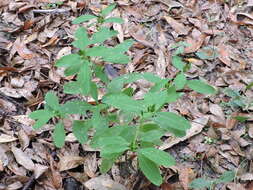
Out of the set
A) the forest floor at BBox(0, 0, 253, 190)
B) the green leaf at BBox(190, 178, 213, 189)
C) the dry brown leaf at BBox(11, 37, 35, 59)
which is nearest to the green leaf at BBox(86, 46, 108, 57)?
the forest floor at BBox(0, 0, 253, 190)

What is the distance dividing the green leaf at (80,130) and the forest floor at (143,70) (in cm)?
29

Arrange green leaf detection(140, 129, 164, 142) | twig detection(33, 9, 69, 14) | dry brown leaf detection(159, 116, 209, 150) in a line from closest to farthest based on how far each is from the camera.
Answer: green leaf detection(140, 129, 164, 142) < dry brown leaf detection(159, 116, 209, 150) < twig detection(33, 9, 69, 14)

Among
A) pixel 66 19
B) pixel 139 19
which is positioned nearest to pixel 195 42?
pixel 139 19

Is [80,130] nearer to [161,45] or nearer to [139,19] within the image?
[161,45]

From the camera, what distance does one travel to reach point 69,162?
2033 millimetres

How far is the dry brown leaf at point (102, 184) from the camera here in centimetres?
193

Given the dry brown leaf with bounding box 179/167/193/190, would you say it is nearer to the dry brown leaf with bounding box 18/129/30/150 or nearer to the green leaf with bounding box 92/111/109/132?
the green leaf with bounding box 92/111/109/132

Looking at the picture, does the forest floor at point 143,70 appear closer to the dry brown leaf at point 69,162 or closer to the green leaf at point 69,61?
the dry brown leaf at point 69,162

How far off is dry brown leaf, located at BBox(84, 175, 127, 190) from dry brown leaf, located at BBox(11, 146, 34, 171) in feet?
0.99

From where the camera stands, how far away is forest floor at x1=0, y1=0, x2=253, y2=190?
6.58 feet

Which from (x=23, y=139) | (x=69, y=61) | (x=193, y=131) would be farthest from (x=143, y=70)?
(x=69, y=61)

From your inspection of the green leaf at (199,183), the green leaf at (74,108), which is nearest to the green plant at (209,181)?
the green leaf at (199,183)

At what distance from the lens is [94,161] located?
2061 millimetres

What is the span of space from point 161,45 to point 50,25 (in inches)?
31.9
